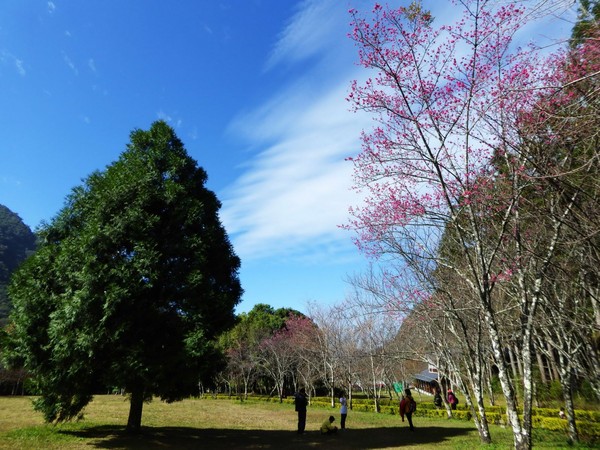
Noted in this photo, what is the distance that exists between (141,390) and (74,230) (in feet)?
21.2

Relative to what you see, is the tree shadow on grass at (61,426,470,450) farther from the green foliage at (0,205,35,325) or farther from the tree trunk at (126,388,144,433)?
the green foliage at (0,205,35,325)

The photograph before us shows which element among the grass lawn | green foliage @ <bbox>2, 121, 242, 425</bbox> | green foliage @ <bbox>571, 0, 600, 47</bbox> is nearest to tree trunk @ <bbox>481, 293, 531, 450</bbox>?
the grass lawn

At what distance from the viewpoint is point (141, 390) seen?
1222 centimetres

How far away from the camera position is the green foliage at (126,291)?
11422mm

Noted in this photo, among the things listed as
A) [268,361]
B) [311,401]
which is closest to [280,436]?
[311,401]

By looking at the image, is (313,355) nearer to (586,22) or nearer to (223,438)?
(223,438)

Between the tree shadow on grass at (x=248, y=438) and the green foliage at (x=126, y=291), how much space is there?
143cm

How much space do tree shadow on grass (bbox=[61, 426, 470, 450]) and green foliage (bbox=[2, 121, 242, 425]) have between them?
4.70ft

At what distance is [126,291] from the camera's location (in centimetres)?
1155

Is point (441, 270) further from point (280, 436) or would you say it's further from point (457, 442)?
point (280, 436)

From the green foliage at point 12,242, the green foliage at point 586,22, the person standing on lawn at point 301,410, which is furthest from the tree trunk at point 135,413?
the green foliage at point 12,242

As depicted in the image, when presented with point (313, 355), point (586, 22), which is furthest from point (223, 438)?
point (313, 355)

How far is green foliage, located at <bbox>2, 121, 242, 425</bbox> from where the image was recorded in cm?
1142

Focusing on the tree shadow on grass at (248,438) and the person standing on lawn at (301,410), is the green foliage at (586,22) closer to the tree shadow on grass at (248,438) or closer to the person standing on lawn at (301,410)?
the tree shadow on grass at (248,438)
